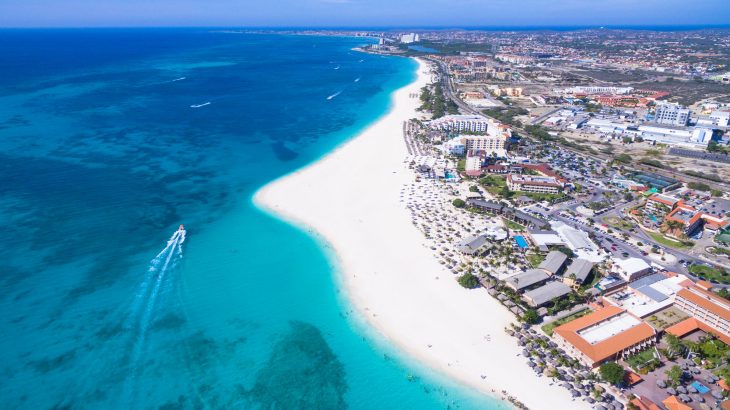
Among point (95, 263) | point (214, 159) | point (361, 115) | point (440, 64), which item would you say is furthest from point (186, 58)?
point (95, 263)

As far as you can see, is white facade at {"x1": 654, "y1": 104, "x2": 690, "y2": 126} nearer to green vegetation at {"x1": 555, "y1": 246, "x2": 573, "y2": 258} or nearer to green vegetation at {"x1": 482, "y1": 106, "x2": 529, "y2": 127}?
green vegetation at {"x1": 482, "y1": 106, "x2": 529, "y2": 127}

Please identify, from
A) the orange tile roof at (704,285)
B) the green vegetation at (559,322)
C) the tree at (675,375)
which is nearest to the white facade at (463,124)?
the orange tile roof at (704,285)

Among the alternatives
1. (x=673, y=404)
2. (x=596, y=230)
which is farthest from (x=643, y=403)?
(x=596, y=230)

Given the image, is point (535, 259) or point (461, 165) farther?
point (461, 165)

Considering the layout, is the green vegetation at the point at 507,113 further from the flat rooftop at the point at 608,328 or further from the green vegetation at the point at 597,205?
the flat rooftop at the point at 608,328

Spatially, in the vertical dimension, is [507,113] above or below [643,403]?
→ above

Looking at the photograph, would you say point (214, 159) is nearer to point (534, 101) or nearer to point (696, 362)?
point (696, 362)

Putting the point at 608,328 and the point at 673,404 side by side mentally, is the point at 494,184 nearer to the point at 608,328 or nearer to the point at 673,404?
the point at 608,328
